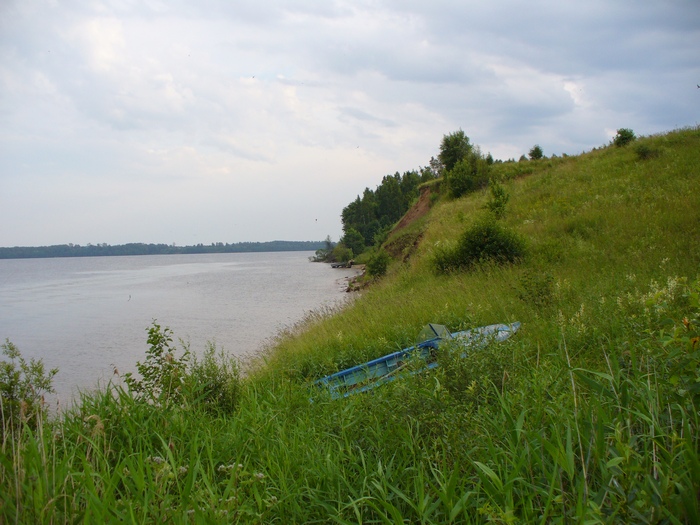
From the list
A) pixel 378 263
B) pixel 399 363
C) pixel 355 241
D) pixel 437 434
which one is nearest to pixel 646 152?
pixel 378 263

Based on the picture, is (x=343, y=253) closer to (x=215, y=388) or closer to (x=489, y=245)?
(x=489, y=245)

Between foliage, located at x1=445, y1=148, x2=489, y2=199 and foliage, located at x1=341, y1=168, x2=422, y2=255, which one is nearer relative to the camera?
foliage, located at x1=445, y1=148, x2=489, y2=199

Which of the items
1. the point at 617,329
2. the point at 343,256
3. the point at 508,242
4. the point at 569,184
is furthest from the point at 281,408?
the point at 343,256

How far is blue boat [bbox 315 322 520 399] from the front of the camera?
531 centimetres

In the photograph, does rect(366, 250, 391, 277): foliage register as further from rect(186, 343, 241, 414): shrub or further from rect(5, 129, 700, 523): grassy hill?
rect(186, 343, 241, 414): shrub

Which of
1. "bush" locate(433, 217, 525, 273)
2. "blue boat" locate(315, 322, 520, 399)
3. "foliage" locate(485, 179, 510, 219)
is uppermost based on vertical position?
"foliage" locate(485, 179, 510, 219)

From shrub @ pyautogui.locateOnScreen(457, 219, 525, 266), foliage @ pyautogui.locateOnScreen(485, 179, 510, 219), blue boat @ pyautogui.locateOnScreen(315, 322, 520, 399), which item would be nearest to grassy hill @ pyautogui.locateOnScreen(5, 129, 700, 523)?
blue boat @ pyautogui.locateOnScreen(315, 322, 520, 399)

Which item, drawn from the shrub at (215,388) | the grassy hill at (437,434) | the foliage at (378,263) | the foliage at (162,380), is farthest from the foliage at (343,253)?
the foliage at (162,380)

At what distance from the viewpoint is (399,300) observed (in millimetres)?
12359

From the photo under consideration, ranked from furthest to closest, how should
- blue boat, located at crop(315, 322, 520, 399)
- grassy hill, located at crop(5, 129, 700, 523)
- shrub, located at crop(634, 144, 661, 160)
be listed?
shrub, located at crop(634, 144, 661, 160), blue boat, located at crop(315, 322, 520, 399), grassy hill, located at crop(5, 129, 700, 523)

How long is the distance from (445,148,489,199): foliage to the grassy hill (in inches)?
925

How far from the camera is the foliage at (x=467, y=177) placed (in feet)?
109

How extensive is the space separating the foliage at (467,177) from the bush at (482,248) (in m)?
18.4

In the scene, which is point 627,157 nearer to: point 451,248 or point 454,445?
point 451,248
